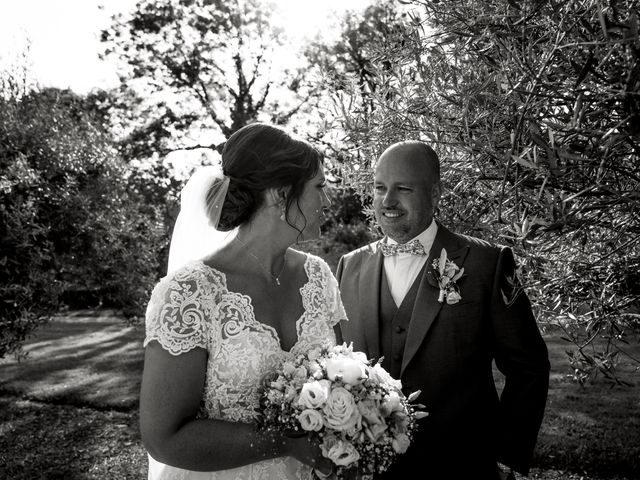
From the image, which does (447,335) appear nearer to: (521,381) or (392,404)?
(521,381)

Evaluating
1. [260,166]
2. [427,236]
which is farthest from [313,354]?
[427,236]

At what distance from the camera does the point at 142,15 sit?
63.9 feet

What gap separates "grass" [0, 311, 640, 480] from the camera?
6859 mm

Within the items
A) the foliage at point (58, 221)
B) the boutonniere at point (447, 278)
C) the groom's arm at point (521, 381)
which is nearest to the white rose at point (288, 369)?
the boutonniere at point (447, 278)

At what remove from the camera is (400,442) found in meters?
2.56

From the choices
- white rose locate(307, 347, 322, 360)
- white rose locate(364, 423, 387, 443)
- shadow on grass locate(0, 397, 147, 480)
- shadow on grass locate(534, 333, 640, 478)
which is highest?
white rose locate(307, 347, 322, 360)

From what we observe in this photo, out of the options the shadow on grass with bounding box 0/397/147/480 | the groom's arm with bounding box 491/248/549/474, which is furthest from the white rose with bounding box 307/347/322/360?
the shadow on grass with bounding box 0/397/147/480

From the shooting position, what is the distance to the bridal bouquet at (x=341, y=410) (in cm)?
241

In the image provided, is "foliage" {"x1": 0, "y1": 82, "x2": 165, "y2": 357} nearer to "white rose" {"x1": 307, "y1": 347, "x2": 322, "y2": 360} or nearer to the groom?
the groom

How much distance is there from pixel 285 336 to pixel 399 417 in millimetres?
652

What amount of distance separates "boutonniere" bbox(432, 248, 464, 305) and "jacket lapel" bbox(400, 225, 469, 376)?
4 cm

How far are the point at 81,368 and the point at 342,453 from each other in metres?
12.7

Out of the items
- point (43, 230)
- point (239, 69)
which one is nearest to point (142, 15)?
point (239, 69)

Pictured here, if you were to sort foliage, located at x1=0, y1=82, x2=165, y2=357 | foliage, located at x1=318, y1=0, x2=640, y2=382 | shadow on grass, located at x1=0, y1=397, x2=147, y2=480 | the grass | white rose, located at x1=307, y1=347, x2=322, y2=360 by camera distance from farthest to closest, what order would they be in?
1. shadow on grass, located at x1=0, y1=397, x2=147, y2=480
2. foliage, located at x1=0, y1=82, x2=165, y2=357
3. the grass
4. white rose, located at x1=307, y1=347, x2=322, y2=360
5. foliage, located at x1=318, y1=0, x2=640, y2=382
